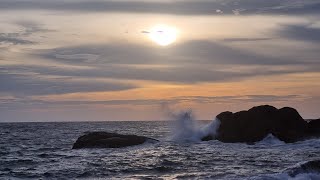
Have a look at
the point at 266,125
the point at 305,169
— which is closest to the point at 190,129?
the point at 266,125

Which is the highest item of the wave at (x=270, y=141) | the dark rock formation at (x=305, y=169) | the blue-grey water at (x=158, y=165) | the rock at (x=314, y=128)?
the rock at (x=314, y=128)

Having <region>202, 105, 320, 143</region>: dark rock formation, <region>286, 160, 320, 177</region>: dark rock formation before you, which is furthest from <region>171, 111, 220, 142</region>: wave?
<region>286, 160, 320, 177</region>: dark rock formation

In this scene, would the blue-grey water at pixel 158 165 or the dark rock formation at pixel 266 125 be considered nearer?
the blue-grey water at pixel 158 165

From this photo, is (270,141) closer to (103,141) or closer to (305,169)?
(103,141)

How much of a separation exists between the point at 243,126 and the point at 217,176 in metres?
29.8

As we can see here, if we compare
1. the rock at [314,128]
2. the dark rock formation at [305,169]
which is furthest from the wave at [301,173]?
the rock at [314,128]

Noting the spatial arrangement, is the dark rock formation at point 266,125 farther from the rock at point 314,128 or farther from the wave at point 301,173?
the wave at point 301,173

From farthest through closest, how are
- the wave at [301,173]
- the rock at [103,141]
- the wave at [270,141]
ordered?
the wave at [270,141]
the rock at [103,141]
the wave at [301,173]

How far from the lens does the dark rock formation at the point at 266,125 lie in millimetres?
56250

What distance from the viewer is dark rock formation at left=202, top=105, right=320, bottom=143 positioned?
5625cm

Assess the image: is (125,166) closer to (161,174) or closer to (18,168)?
(161,174)

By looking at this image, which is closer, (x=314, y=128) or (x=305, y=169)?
(x=305, y=169)

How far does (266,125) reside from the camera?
56.7 m

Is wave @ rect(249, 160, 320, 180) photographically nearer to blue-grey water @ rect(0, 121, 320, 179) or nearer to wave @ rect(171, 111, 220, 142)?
blue-grey water @ rect(0, 121, 320, 179)
